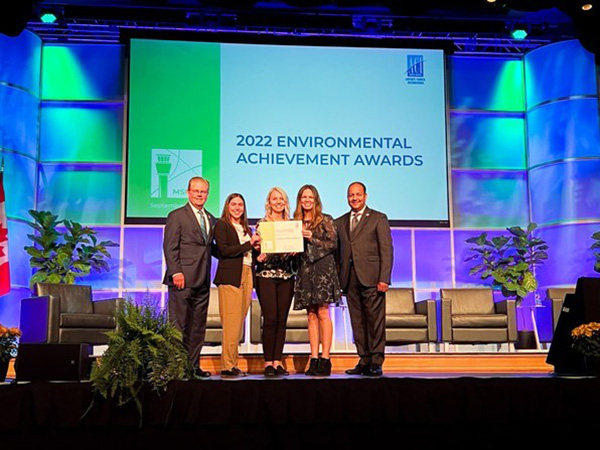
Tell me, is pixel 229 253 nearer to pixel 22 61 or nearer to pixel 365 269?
pixel 365 269

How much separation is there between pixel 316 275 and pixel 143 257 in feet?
14.5

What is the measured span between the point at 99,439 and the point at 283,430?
916mm

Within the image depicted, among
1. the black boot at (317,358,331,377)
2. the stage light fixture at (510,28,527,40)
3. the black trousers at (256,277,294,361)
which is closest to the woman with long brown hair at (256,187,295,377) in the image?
the black trousers at (256,277,294,361)

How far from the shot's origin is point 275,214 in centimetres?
545

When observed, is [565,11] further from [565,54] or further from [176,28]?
[176,28]

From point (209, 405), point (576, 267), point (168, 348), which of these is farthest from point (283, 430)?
point (576, 267)

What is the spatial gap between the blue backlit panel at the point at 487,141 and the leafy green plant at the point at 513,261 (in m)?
1.13

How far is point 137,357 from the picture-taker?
365cm

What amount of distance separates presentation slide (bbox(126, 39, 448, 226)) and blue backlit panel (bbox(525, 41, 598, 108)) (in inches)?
53.3

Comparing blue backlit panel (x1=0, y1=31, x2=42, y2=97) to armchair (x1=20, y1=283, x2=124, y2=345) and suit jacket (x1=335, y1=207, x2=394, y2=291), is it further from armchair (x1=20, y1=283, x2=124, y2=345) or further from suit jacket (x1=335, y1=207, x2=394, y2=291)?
suit jacket (x1=335, y1=207, x2=394, y2=291)

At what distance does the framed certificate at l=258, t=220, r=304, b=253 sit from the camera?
5184mm

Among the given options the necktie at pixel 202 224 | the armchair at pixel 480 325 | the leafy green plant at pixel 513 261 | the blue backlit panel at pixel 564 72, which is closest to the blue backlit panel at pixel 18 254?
the necktie at pixel 202 224

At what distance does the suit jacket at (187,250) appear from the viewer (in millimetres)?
5566

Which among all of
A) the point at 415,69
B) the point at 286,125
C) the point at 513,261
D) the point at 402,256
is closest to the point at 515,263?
the point at 513,261
